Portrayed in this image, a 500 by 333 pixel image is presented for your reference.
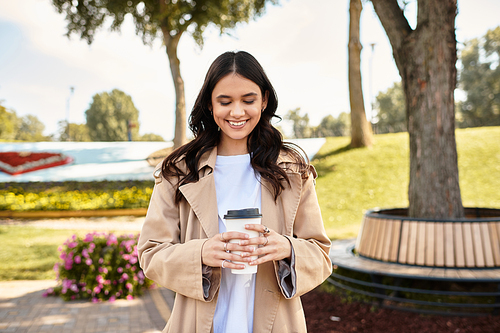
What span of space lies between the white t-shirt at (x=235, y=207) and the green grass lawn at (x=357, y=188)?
18.6 ft

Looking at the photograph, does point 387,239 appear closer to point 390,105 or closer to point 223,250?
point 223,250

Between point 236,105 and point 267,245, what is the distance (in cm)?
57

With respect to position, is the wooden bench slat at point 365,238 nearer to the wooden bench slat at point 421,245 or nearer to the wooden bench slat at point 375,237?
the wooden bench slat at point 375,237

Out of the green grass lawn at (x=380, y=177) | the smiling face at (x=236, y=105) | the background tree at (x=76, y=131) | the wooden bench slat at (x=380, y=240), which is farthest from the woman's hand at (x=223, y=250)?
the background tree at (x=76, y=131)

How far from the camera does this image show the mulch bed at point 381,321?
12.7ft

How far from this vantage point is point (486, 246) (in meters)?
4.26

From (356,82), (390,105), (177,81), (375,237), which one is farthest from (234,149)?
(390,105)

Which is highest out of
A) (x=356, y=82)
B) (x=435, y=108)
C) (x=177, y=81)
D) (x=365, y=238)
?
(x=177, y=81)

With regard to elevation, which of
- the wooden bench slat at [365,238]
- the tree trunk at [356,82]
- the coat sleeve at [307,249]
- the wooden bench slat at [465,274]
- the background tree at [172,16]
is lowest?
the wooden bench slat at [465,274]

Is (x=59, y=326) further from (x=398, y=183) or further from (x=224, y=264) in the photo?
(x=398, y=183)

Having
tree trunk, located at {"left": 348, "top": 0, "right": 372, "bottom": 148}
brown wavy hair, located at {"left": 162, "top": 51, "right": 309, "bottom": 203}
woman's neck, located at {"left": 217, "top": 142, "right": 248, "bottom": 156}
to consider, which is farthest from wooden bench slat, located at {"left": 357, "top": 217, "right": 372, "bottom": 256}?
tree trunk, located at {"left": 348, "top": 0, "right": 372, "bottom": 148}

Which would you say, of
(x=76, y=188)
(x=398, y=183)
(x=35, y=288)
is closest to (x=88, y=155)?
(x=76, y=188)

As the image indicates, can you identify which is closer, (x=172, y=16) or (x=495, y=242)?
(x=495, y=242)

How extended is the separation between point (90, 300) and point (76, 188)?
11.7 metres
